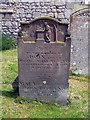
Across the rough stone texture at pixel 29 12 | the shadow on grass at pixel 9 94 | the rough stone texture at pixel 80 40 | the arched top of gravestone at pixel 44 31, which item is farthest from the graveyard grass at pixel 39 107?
the rough stone texture at pixel 29 12

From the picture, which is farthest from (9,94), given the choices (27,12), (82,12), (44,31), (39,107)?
(27,12)

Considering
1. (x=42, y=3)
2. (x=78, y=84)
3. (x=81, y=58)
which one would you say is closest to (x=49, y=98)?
(x=78, y=84)

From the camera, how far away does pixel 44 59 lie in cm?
797

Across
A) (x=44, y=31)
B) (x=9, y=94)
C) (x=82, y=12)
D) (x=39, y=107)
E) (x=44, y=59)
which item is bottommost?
(x=39, y=107)

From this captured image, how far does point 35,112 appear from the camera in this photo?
7602mm

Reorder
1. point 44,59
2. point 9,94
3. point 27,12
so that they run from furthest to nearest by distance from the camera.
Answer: point 27,12, point 9,94, point 44,59

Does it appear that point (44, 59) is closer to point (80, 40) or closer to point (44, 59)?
point (44, 59)

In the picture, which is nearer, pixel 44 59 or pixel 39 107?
pixel 39 107

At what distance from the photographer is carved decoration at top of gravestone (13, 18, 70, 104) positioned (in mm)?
7926

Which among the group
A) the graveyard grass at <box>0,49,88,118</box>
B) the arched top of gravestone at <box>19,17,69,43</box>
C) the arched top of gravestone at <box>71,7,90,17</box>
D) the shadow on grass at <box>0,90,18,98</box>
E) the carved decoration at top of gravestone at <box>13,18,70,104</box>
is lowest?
the graveyard grass at <box>0,49,88,118</box>

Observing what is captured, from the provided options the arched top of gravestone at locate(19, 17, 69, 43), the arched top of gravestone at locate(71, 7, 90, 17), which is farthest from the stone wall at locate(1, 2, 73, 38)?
the arched top of gravestone at locate(19, 17, 69, 43)

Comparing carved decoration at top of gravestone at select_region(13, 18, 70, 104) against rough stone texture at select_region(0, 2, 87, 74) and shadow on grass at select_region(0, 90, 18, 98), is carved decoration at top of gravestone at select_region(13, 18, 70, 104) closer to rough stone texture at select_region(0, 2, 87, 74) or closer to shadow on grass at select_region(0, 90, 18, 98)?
shadow on grass at select_region(0, 90, 18, 98)

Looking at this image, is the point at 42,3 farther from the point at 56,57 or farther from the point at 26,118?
the point at 26,118

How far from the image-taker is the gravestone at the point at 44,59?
7.93 metres
